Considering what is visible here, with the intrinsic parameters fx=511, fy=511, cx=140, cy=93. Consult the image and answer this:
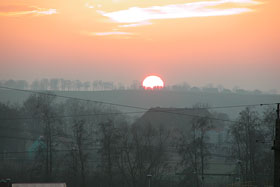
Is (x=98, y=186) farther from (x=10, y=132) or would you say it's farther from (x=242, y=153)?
(x=10, y=132)

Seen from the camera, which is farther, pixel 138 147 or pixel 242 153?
pixel 138 147

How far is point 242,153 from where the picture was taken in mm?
77000

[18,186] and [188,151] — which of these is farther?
[188,151]

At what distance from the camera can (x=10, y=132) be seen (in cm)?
11081

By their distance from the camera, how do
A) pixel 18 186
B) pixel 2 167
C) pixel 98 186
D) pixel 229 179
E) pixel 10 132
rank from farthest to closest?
pixel 10 132
pixel 2 167
pixel 229 179
pixel 98 186
pixel 18 186

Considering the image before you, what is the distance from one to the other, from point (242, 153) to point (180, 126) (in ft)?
241

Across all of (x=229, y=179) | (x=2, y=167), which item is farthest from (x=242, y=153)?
(x=2, y=167)

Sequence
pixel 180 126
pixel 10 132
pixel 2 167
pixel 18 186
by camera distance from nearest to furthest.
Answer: pixel 18 186, pixel 2 167, pixel 10 132, pixel 180 126

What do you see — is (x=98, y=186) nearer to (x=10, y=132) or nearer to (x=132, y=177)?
(x=132, y=177)

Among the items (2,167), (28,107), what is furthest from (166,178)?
(28,107)

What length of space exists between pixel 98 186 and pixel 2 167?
1872 cm

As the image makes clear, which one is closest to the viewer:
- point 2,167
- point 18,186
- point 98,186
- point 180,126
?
point 18,186

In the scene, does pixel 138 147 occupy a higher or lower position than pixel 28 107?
lower

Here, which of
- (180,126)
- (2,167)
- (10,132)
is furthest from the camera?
(180,126)
